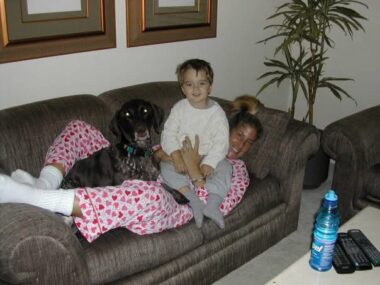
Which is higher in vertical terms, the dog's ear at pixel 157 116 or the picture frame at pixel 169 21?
the picture frame at pixel 169 21

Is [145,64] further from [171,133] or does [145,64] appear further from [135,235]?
[135,235]

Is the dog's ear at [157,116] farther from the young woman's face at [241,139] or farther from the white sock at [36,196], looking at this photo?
the white sock at [36,196]

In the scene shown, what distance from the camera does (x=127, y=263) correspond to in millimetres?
1722

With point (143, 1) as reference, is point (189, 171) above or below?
below

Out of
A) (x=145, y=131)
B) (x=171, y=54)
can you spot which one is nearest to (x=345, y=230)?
(x=145, y=131)

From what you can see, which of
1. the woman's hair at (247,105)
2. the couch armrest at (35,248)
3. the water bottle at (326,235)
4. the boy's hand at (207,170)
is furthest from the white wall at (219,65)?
the water bottle at (326,235)

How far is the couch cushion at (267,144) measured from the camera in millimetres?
2400

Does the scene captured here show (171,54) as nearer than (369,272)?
No

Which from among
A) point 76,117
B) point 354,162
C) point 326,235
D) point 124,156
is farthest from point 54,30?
point 354,162

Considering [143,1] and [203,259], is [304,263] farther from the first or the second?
[143,1]

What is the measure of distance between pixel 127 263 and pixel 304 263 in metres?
0.70

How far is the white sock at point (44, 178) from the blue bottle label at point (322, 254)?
1.12 m

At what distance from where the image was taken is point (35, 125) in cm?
203

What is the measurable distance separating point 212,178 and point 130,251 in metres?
0.63
